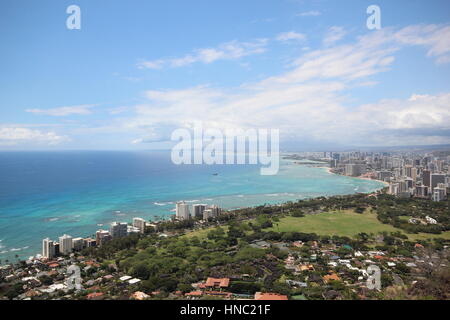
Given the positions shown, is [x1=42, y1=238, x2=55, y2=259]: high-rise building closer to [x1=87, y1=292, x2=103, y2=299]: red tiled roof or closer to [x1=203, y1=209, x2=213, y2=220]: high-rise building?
[x1=87, y1=292, x2=103, y2=299]: red tiled roof

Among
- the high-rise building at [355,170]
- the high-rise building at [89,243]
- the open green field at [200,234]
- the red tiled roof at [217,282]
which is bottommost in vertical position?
the open green field at [200,234]

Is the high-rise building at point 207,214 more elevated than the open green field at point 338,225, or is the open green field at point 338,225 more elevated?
the high-rise building at point 207,214

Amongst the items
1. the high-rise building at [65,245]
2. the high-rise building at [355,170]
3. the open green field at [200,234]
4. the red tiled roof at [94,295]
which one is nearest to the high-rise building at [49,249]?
the high-rise building at [65,245]

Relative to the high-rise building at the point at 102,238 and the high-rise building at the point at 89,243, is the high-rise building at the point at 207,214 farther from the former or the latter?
the high-rise building at the point at 89,243

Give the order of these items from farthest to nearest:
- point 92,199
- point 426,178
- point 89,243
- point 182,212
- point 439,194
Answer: point 426,178, point 92,199, point 439,194, point 182,212, point 89,243

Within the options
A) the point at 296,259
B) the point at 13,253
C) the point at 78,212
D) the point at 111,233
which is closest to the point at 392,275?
the point at 296,259

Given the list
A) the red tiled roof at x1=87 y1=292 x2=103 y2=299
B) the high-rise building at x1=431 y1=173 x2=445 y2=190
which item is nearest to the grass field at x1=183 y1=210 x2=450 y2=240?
the red tiled roof at x1=87 y1=292 x2=103 y2=299

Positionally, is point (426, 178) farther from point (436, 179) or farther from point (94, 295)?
point (94, 295)

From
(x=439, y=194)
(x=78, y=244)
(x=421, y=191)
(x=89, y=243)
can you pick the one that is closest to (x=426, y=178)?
(x=421, y=191)

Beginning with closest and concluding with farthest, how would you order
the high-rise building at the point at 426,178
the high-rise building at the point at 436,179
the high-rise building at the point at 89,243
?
the high-rise building at the point at 89,243
the high-rise building at the point at 436,179
the high-rise building at the point at 426,178
